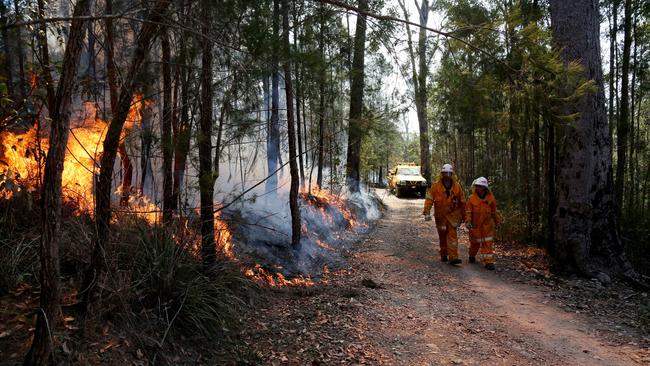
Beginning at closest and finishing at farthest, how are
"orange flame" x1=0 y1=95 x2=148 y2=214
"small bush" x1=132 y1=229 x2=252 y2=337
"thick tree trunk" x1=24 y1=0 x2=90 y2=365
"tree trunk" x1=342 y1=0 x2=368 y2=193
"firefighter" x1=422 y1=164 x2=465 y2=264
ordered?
"thick tree trunk" x1=24 y1=0 x2=90 y2=365 → "small bush" x1=132 y1=229 x2=252 y2=337 → "orange flame" x1=0 y1=95 x2=148 y2=214 → "firefighter" x1=422 y1=164 x2=465 y2=264 → "tree trunk" x1=342 y1=0 x2=368 y2=193

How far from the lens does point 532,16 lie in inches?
345

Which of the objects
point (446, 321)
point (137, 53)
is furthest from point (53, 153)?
point (446, 321)

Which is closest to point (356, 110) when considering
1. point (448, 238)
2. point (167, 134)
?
point (448, 238)

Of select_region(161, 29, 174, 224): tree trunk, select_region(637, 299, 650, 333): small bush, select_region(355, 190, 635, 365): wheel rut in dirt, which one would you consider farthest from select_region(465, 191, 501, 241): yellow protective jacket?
select_region(161, 29, 174, 224): tree trunk

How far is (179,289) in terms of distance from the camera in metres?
4.27

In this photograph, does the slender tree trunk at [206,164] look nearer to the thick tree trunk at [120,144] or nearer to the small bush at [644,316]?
the thick tree trunk at [120,144]

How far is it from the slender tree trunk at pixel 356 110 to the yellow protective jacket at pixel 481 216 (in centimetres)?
284

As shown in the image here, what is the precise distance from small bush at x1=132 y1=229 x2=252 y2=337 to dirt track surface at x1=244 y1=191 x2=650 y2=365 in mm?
417

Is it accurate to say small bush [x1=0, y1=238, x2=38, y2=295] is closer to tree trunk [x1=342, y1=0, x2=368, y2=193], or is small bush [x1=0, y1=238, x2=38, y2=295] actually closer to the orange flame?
the orange flame

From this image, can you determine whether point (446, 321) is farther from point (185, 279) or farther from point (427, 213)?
point (427, 213)

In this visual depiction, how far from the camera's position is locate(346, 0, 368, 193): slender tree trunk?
8.61 meters

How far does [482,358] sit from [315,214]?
7050 mm

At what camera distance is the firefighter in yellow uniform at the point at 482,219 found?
7695 millimetres

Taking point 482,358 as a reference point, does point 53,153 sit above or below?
above
